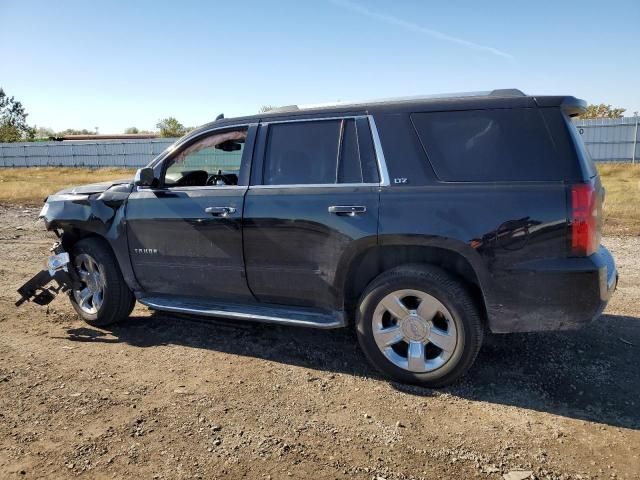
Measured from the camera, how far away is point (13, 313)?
217 inches

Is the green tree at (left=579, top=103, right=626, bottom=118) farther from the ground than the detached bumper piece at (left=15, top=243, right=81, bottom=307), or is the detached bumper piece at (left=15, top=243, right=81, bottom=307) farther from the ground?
the green tree at (left=579, top=103, right=626, bottom=118)

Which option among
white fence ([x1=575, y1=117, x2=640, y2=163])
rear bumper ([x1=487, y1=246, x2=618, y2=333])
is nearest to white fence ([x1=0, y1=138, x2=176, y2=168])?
white fence ([x1=575, y1=117, x2=640, y2=163])

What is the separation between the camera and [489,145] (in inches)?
133

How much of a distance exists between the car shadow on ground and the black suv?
0.37 meters

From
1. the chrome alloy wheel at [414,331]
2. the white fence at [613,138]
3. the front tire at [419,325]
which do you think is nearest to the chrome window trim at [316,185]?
the front tire at [419,325]

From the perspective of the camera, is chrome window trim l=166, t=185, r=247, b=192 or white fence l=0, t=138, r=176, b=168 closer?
chrome window trim l=166, t=185, r=247, b=192

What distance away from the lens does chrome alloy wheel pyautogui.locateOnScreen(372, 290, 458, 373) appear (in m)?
3.48

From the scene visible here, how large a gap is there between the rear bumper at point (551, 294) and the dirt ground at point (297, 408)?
1.84 ft

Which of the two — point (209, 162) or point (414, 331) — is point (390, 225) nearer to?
point (414, 331)

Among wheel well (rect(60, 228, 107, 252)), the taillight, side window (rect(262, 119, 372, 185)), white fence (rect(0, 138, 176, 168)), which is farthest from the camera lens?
white fence (rect(0, 138, 176, 168))

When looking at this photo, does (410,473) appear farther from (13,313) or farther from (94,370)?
(13,313)

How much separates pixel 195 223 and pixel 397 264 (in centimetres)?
171

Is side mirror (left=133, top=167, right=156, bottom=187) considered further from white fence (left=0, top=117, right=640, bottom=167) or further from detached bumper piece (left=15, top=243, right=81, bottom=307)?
white fence (left=0, top=117, right=640, bottom=167)

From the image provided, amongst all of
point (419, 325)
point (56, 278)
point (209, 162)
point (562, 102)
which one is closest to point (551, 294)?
point (419, 325)
